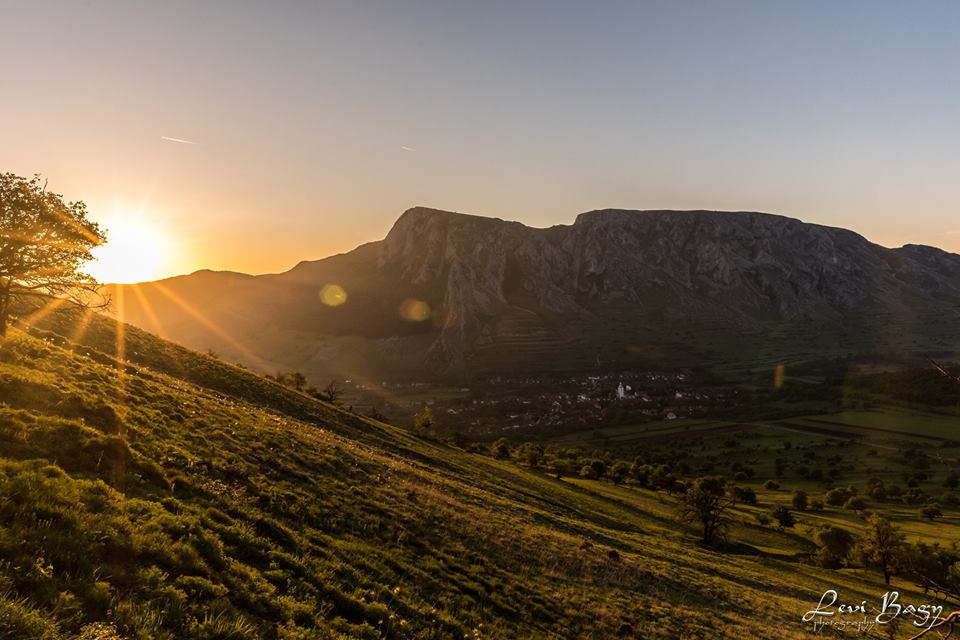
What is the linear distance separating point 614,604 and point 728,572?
27355mm

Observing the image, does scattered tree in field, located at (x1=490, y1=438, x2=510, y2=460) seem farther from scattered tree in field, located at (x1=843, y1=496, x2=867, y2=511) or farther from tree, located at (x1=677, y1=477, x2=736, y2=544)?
scattered tree in field, located at (x1=843, y1=496, x2=867, y2=511)

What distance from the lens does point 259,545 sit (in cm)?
1508

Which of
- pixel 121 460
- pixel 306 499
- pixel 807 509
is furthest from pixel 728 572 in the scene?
pixel 807 509

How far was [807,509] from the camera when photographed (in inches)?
4117

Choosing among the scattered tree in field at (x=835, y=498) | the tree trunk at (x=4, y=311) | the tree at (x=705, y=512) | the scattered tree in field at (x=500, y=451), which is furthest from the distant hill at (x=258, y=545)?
the scattered tree in field at (x=835, y=498)

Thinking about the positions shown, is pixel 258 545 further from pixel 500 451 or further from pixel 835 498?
pixel 835 498

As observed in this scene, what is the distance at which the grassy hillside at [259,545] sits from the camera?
10.0 metres

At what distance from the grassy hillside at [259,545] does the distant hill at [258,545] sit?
0.07 meters

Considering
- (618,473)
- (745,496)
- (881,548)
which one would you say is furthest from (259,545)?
(745,496)

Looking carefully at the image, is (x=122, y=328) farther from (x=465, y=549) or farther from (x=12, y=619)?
(x=12, y=619)

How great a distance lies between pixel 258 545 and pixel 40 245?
31.4 meters

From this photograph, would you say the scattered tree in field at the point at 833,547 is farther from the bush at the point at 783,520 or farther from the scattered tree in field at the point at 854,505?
the scattered tree in field at the point at 854,505

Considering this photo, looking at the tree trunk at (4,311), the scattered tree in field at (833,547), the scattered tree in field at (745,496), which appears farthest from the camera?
the scattered tree in field at (745,496)

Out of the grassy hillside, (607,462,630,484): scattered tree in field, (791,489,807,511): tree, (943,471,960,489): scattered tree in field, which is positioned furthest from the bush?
(943,471,960,489): scattered tree in field
